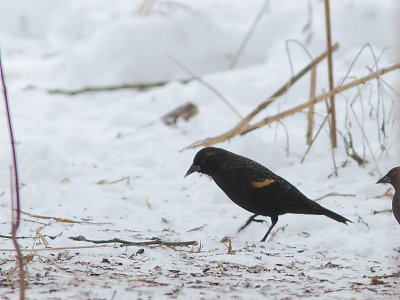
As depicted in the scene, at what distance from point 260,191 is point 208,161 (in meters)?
0.35

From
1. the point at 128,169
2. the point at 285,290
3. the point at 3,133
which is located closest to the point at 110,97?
the point at 3,133

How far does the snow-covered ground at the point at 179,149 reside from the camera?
2.91m

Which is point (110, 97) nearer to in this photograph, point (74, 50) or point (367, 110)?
point (74, 50)

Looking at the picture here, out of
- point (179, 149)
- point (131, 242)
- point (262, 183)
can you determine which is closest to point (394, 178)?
point (262, 183)

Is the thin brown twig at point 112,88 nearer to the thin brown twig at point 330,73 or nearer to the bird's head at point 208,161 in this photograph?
the thin brown twig at point 330,73

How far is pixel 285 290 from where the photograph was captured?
104 inches

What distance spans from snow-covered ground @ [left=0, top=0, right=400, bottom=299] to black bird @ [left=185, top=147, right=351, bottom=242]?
16 centimetres

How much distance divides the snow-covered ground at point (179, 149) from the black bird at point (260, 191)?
0.51 feet

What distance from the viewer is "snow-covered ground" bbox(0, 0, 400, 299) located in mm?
2914

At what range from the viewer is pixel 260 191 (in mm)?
3908

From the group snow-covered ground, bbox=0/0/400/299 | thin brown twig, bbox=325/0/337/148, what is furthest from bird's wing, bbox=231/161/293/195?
thin brown twig, bbox=325/0/337/148

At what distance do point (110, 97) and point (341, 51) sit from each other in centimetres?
244

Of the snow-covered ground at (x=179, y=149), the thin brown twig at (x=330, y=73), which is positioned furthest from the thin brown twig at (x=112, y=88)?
the thin brown twig at (x=330, y=73)

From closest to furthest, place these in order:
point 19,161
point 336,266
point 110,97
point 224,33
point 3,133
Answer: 1. point 336,266
2. point 19,161
3. point 3,133
4. point 110,97
5. point 224,33
